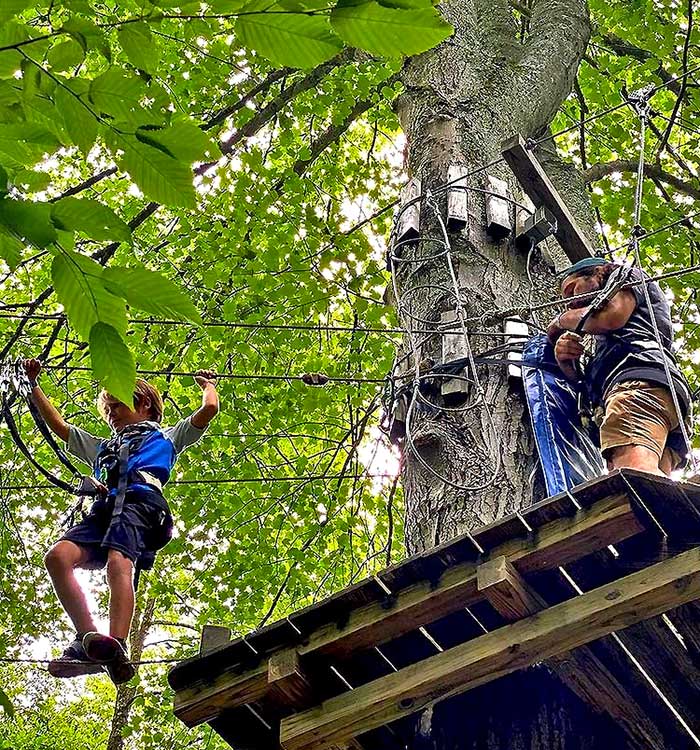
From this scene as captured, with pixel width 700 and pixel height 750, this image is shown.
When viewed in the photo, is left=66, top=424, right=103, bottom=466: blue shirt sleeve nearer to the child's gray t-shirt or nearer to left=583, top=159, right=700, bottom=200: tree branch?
A: the child's gray t-shirt

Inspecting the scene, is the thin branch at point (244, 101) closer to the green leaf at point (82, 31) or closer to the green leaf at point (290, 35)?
the green leaf at point (82, 31)

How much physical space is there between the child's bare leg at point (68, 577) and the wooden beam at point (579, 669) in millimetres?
1593

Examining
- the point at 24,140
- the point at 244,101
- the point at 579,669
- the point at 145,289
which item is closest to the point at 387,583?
the point at 579,669

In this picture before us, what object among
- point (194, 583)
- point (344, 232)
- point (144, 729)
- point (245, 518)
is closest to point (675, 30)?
point (344, 232)

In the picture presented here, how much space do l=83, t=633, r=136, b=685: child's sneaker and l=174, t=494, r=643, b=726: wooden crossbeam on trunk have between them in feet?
1.40

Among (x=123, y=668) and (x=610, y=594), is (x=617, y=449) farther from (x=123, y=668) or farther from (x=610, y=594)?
(x=123, y=668)

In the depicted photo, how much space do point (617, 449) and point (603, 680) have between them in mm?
878

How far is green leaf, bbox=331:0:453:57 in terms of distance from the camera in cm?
151

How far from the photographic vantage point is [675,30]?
6.66 meters

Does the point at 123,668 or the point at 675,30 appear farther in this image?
the point at 675,30

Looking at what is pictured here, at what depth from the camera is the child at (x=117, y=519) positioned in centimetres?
327

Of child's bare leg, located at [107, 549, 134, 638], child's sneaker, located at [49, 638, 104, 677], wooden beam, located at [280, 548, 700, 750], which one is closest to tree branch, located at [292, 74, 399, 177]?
child's bare leg, located at [107, 549, 134, 638]

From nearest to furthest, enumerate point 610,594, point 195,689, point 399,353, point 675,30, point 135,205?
point 610,594 < point 195,689 < point 399,353 < point 675,30 < point 135,205

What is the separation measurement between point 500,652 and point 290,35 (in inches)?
63.4
